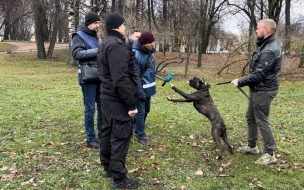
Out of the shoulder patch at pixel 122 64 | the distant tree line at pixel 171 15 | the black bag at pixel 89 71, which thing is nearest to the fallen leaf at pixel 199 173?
the shoulder patch at pixel 122 64

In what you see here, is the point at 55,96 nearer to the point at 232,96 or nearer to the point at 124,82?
the point at 232,96

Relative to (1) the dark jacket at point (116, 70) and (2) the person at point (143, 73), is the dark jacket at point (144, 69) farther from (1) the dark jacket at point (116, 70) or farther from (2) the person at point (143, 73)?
(1) the dark jacket at point (116, 70)

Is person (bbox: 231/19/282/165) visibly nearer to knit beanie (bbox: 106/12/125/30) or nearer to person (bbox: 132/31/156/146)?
person (bbox: 132/31/156/146)

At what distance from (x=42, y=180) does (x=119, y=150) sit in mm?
1184

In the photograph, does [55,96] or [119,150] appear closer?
[119,150]

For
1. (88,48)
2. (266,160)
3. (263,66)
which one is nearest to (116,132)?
(88,48)

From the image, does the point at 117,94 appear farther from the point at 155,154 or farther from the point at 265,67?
the point at 265,67

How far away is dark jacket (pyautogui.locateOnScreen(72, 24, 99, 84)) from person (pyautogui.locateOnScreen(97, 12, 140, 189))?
39.2 inches

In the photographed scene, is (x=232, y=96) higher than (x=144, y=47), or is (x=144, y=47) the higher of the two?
(x=144, y=47)

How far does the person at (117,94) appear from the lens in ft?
11.8

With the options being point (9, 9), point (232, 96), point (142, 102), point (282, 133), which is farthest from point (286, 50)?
point (9, 9)

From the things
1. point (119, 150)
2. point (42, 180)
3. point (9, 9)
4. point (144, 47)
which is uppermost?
point (9, 9)

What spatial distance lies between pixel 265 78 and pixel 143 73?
1.88 meters

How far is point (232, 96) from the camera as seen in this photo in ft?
39.3
